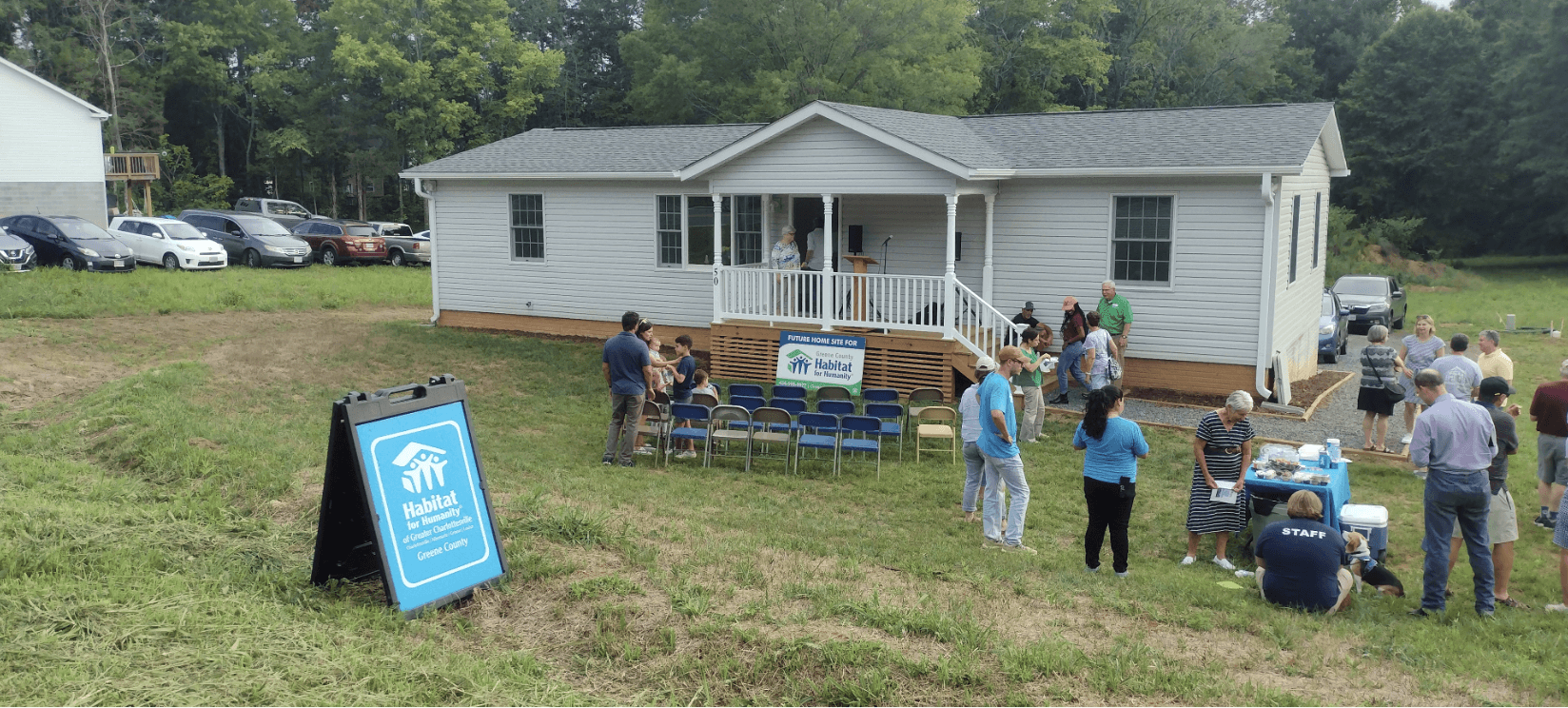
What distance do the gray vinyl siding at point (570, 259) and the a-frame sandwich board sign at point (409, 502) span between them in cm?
1248

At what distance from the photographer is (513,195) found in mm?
20875

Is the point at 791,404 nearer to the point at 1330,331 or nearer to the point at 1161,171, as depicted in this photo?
the point at 1161,171

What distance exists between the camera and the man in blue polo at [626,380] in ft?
39.0

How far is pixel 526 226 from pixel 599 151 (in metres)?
1.90

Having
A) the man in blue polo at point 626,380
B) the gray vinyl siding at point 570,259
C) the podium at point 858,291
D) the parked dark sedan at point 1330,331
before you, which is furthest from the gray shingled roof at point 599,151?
the parked dark sedan at point 1330,331

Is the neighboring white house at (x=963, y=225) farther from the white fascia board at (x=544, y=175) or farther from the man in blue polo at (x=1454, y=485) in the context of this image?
the man in blue polo at (x=1454, y=485)

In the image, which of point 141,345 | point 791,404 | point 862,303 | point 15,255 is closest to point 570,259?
point 862,303

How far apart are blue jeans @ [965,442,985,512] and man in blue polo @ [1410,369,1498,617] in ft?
10.9

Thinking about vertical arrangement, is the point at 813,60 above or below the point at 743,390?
above

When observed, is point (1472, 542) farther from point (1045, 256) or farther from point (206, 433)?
point (206, 433)

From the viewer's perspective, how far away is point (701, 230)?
19500mm

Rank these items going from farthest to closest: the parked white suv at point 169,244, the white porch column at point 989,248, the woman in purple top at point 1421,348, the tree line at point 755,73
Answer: the tree line at point 755,73 < the parked white suv at point 169,244 < the white porch column at point 989,248 < the woman in purple top at point 1421,348

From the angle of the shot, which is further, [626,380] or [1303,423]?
[1303,423]

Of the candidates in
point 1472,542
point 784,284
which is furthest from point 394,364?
point 1472,542
